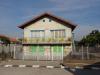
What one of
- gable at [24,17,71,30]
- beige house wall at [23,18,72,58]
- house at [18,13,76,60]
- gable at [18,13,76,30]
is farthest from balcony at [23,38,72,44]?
gable at [18,13,76,30]

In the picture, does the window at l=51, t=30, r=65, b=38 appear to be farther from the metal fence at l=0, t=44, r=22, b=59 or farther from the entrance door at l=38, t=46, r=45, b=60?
the metal fence at l=0, t=44, r=22, b=59

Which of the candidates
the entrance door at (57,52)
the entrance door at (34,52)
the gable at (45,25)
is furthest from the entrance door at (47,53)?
the gable at (45,25)

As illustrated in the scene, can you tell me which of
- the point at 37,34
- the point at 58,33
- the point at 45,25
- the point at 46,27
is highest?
the point at 45,25

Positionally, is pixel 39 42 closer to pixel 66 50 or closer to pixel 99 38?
pixel 66 50

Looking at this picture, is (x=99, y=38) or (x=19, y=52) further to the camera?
(x=99, y=38)

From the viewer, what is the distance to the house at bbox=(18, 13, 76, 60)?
42500mm

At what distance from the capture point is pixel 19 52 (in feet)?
139

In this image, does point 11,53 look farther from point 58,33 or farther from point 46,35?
point 58,33

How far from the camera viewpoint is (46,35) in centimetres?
4331

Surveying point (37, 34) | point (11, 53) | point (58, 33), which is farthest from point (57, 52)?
point (11, 53)

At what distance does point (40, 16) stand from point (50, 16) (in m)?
1.57

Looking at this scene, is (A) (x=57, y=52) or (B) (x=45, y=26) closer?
(A) (x=57, y=52)

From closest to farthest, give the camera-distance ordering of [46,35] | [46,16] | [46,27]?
[46,35] → [46,27] → [46,16]

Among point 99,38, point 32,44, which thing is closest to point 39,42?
point 32,44
